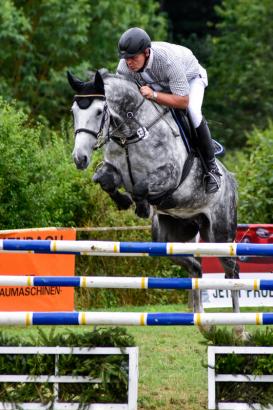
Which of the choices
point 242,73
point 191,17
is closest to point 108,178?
point 242,73

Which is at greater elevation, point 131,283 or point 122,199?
point 122,199

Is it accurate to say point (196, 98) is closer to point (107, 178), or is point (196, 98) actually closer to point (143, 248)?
point (107, 178)

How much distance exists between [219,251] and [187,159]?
8.43ft

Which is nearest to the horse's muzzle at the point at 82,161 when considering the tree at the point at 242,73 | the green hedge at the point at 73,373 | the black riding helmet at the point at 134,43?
the black riding helmet at the point at 134,43

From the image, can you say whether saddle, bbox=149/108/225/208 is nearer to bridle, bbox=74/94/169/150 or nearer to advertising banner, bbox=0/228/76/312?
bridle, bbox=74/94/169/150

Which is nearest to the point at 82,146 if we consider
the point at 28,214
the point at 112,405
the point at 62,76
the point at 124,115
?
the point at 124,115

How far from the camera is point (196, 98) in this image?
8594mm

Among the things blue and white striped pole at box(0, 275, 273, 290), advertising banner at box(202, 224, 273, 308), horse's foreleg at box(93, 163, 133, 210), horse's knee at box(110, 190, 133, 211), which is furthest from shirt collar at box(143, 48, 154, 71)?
advertising banner at box(202, 224, 273, 308)

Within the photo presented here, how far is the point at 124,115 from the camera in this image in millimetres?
8078

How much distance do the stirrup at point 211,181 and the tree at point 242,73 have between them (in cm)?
2451

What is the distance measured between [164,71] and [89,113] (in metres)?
0.88

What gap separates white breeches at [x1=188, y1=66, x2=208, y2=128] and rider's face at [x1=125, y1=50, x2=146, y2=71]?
2.13ft

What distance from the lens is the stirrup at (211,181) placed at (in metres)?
8.62

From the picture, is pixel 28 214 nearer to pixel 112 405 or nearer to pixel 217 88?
pixel 112 405
